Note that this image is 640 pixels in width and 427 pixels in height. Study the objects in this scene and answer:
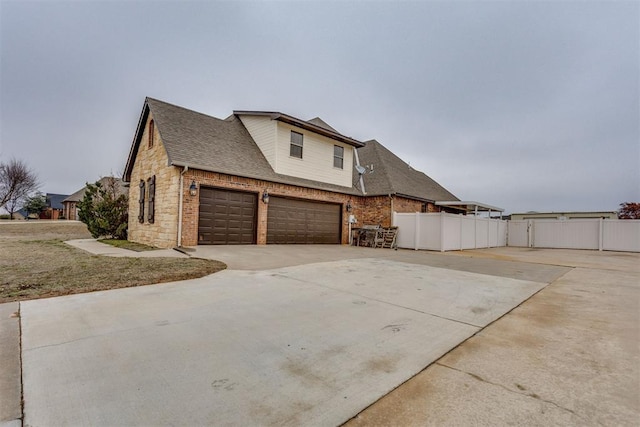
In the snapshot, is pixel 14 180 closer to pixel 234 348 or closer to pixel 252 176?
pixel 252 176

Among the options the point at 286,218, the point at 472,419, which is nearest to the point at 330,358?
the point at 472,419

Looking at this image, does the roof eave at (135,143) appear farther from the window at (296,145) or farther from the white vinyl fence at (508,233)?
the white vinyl fence at (508,233)

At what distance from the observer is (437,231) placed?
14.0m

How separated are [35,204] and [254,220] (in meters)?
44.4

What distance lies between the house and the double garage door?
39 mm

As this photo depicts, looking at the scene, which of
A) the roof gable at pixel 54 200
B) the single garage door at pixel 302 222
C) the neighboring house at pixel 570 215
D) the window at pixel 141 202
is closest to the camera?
the single garage door at pixel 302 222

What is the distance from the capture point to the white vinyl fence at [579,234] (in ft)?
52.9

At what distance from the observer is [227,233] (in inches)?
444

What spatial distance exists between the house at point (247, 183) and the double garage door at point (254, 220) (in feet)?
0.13

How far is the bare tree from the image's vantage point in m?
32.2

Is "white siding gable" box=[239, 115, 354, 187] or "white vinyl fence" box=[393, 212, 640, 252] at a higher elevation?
"white siding gable" box=[239, 115, 354, 187]

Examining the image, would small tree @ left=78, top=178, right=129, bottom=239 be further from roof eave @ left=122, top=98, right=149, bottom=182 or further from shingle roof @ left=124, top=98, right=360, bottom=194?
shingle roof @ left=124, top=98, right=360, bottom=194

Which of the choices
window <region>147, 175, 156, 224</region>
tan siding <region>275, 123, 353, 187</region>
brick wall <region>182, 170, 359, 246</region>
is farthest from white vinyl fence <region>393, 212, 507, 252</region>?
window <region>147, 175, 156, 224</region>

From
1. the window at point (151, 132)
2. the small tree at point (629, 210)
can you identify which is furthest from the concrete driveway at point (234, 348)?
the small tree at point (629, 210)
